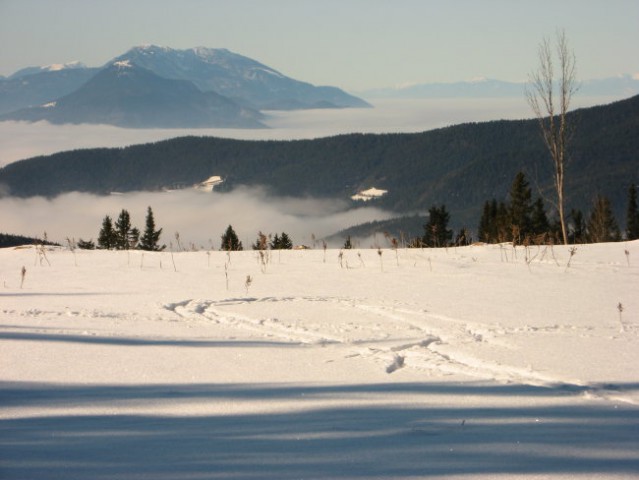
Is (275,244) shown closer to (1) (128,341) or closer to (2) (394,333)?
(2) (394,333)

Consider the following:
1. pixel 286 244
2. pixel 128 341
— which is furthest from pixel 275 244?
pixel 128 341

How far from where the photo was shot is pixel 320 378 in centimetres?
517

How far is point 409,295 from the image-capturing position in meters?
9.08

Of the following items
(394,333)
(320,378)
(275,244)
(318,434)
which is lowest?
(318,434)

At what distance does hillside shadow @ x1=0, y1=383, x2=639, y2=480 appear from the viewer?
350cm

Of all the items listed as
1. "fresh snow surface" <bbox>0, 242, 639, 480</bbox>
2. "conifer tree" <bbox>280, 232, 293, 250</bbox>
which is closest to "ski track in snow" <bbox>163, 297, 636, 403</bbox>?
"fresh snow surface" <bbox>0, 242, 639, 480</bbox>

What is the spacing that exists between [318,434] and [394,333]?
116 inches

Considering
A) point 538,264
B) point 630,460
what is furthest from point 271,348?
point 538,264

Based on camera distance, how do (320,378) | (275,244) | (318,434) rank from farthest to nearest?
(275,244)
(320,378)
(318,434)

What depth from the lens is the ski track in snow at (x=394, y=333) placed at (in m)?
5.34

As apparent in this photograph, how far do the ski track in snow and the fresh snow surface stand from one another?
2 cm

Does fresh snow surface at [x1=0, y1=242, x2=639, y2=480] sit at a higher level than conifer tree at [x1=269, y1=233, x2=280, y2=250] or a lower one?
lower

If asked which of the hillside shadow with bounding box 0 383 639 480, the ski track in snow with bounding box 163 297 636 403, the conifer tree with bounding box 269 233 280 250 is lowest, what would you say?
the hillside shadow with bounding box 0 383 639 480

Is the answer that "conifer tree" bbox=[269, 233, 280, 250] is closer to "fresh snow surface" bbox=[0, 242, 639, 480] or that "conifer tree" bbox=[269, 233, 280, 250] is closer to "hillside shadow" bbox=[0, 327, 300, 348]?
"fresh snow surface" bbox=[0, 242, 639, 480]
